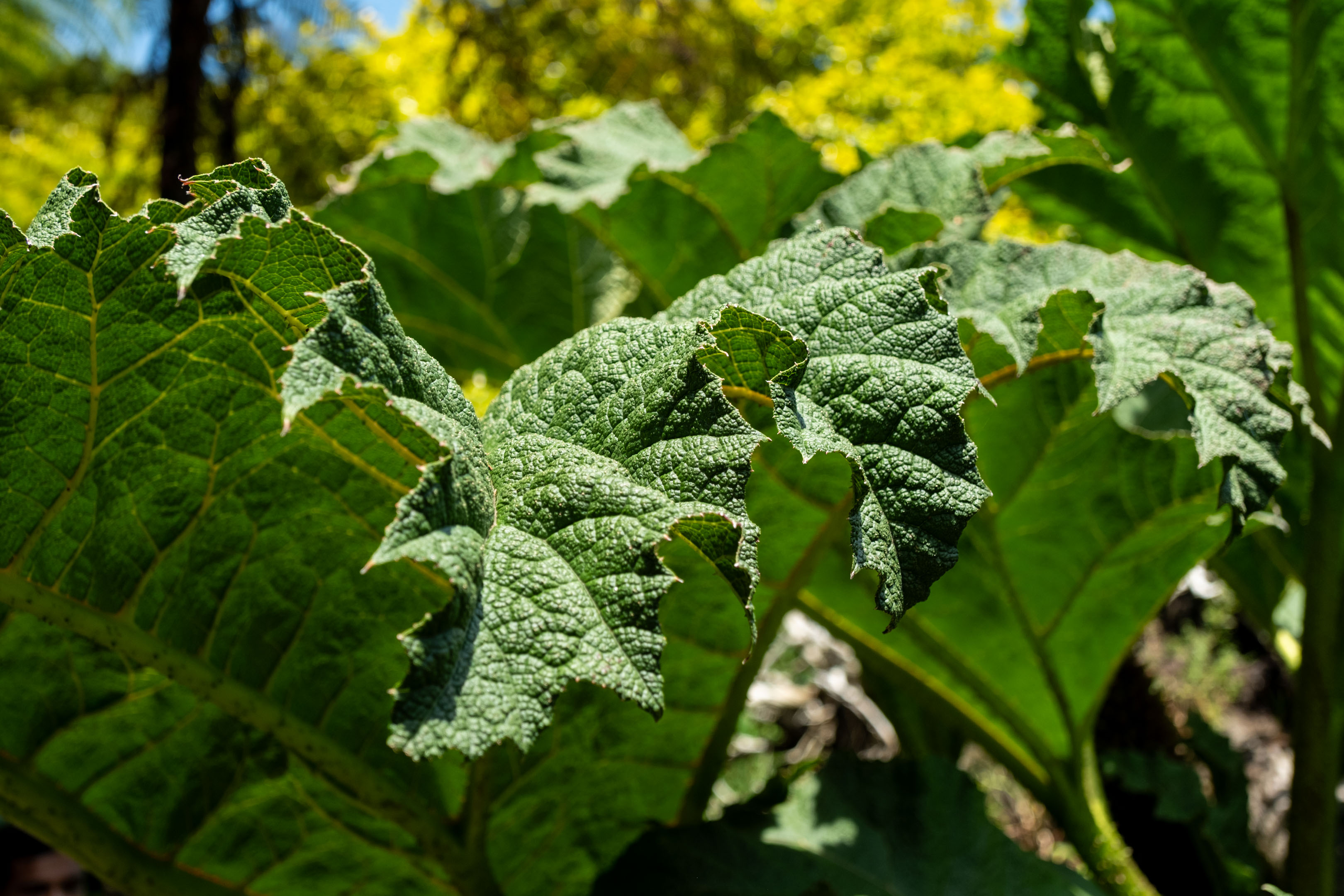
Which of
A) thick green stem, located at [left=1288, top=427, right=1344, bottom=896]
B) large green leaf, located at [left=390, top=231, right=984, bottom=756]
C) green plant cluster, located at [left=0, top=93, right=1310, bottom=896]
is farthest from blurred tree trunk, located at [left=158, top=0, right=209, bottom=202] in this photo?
thick green stem, located at [left=1288, top=427, right=1344, bottom=896]

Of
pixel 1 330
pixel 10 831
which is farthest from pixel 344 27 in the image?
pixel 1 330

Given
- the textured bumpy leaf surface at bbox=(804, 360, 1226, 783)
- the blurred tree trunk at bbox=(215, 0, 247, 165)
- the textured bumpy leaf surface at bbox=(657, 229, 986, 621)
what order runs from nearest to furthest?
1. the textured bumpy leaf surface at bbox=(657, 229, 986, 621)
2. the textured bumpy leaf surface at bbox=(804, 360, 1226, 783)
3. the blurred tree trunk at bbox=(215, 0, 247, 165)

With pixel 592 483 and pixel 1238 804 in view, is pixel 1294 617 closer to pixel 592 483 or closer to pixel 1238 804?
pixel 1238 804

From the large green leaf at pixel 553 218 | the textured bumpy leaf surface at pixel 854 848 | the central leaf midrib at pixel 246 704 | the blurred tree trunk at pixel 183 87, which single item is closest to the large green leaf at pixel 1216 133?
the large green leaf at pixel 553 218

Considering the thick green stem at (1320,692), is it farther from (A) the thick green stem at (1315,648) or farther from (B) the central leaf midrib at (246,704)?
(B) the central leaf midrib at (246,704)

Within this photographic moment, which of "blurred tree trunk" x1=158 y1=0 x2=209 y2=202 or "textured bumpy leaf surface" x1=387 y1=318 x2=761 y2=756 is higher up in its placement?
"blurred tree trunk" x1=158 y1=0 x2=209 y2=202

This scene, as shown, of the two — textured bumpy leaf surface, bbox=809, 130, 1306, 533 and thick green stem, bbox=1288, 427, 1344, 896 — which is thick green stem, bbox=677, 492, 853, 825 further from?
thick green stem, bbox=1288, 427, 1344, 896
